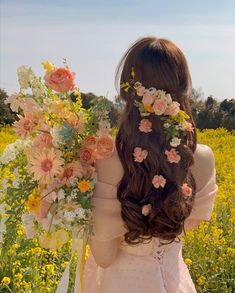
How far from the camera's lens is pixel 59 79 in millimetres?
2078

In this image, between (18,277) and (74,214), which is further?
(18,277)

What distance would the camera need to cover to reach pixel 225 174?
818 cm

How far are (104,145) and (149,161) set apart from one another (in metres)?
0.16

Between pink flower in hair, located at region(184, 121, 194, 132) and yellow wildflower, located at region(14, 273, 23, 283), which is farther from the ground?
pink flower in hair, located at region(184, 121, 194, 132)

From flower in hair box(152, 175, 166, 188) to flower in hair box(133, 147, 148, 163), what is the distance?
3.0 inches

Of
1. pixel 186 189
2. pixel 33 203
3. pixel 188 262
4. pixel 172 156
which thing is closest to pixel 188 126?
pixel 172 156

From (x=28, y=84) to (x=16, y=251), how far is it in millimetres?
2298

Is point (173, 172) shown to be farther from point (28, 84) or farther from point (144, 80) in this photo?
point (28, 84)

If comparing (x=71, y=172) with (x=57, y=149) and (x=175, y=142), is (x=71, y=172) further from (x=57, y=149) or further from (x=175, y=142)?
(x=175, y=142)

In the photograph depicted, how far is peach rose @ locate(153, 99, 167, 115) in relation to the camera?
198 cm

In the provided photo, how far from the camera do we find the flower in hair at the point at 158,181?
2.04 m

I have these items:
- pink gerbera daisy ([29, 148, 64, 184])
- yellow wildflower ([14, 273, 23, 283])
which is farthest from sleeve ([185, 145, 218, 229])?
yellow wildflower ([14, 273, 23, 283])

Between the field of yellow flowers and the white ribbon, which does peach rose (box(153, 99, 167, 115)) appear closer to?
the white ribbon

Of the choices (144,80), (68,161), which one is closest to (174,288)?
(68,161)
